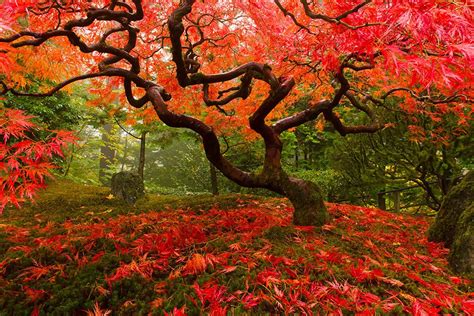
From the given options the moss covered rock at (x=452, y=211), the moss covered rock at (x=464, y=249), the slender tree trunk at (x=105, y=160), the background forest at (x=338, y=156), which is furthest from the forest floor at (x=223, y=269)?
the slender tree trunk at (x=105, y=160)

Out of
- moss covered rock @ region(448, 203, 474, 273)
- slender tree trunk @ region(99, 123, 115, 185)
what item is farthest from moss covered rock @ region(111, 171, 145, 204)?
slender tree trunk @ region(99, 123, 115, 185)

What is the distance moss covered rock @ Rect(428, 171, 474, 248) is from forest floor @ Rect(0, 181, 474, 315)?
0.72 ft

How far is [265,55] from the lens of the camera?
4988mm

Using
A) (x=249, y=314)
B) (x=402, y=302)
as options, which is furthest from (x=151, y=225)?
(x=402, y=302)

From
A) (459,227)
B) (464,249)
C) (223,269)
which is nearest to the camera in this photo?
(223,269)

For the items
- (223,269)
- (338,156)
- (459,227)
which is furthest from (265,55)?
(223,269)

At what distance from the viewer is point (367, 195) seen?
286 inches

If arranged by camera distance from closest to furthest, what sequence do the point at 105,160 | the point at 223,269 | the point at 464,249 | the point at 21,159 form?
the point at 21,159
the point at 223,269
the point at 464,249
the point at 105,160

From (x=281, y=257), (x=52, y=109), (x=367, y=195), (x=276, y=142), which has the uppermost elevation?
(x=52, y=109)

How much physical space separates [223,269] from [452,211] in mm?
2521

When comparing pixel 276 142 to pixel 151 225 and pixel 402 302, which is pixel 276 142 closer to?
pixel 151 225

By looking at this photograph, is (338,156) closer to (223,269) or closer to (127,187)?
(127,187)

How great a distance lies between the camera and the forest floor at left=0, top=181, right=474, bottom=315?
189cm

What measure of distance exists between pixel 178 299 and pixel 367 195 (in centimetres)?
652
